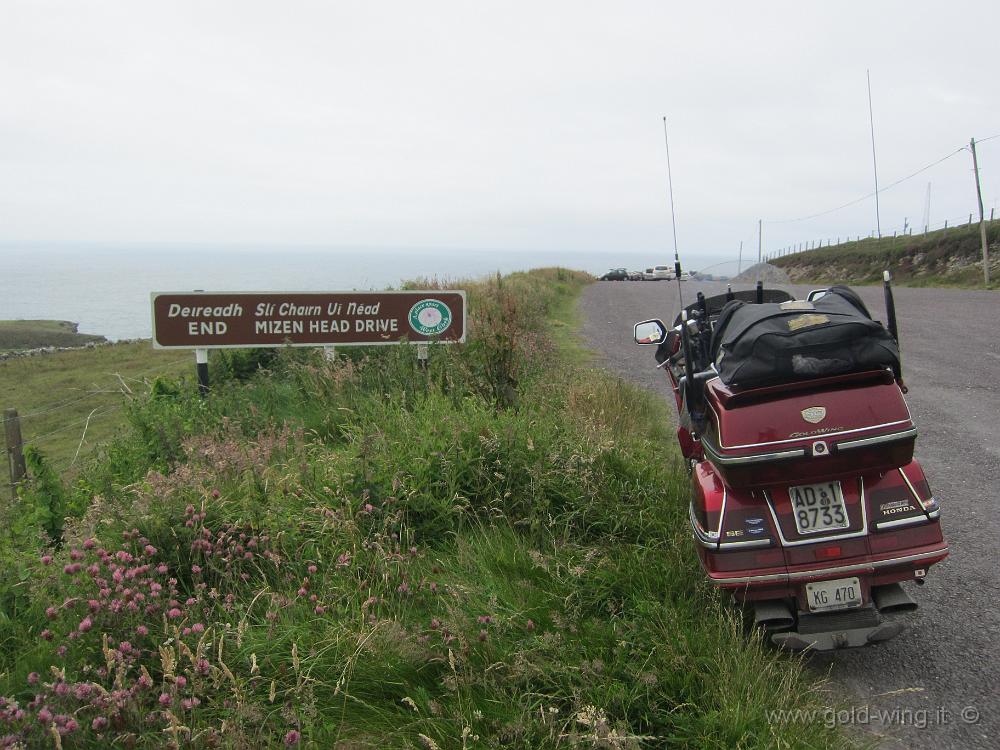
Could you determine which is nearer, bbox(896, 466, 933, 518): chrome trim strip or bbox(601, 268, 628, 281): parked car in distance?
bbox(896, 466, 933, 518): chrome trim strip

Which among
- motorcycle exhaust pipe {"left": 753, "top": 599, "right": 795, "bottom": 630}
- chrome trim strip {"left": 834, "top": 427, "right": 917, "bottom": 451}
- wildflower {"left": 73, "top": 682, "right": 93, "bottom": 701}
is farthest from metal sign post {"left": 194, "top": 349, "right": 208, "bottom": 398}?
chrome trim strip {"left": 834, "top": 427, "right": 917, "bottom": 451}

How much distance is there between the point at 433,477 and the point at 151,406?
12.7 ft

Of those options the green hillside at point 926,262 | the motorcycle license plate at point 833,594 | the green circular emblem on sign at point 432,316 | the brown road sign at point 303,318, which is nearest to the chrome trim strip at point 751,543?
the motorcycle license plate at point 833,594

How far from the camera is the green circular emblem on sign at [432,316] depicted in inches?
290

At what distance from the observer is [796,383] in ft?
9.78

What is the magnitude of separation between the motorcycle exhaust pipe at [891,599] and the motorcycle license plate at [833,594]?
154 millimetres

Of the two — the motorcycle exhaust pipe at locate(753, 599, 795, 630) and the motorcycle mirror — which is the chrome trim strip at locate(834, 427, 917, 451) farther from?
the motorcycle mirror

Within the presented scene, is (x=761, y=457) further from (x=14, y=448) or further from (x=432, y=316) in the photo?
(x=14, y=448)

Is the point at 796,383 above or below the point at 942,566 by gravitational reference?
above

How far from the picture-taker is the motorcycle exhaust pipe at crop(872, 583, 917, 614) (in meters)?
2.98

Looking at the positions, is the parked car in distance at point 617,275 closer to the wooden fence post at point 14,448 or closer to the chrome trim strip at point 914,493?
the wooden fence post at point 14,448

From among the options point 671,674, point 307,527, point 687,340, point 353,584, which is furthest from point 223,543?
point 687,340

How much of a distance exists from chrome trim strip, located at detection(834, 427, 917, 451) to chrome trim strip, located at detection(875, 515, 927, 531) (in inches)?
14.6

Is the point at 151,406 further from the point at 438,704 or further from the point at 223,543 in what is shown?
the point at 438,704
